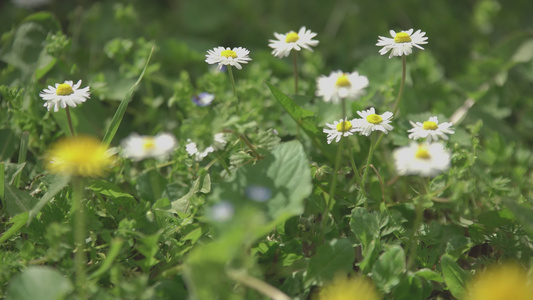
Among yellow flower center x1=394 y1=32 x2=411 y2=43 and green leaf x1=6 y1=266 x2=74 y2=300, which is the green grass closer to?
green leaf x1=6 y1=266 x2=74 y2=300

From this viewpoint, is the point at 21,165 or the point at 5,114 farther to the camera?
the point at 5,114

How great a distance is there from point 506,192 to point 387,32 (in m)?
1.00

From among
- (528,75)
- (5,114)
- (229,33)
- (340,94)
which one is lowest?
(229,33)

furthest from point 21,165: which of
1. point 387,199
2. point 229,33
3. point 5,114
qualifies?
point 229,33

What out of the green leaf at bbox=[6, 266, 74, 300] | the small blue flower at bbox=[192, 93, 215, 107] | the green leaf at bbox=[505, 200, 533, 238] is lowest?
the small blue flower at bbox=[192, 93, 215, 107]

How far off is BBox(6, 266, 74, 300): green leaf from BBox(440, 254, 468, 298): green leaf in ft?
2.08

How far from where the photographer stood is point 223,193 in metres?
0.86

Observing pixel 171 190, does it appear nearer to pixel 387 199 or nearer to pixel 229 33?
pixel 387 199

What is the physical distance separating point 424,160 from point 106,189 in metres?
0.62

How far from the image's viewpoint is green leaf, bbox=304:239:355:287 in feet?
2.94

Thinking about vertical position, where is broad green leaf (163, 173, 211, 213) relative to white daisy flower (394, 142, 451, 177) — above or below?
below

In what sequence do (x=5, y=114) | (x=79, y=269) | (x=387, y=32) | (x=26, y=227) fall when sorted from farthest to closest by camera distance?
(x=387, y=32)
(x=5, y=114)
(x=26, y=227)
(x=79, y=269)

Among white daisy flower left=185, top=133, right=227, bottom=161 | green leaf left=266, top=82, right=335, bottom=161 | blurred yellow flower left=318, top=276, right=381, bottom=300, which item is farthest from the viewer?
green leaf left=266, top=82, right=335, bottom=161

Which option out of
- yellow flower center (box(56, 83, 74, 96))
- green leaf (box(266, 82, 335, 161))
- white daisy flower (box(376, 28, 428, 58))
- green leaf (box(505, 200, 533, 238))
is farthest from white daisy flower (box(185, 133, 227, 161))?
green leaf (box(505, 200, 533, 238))
